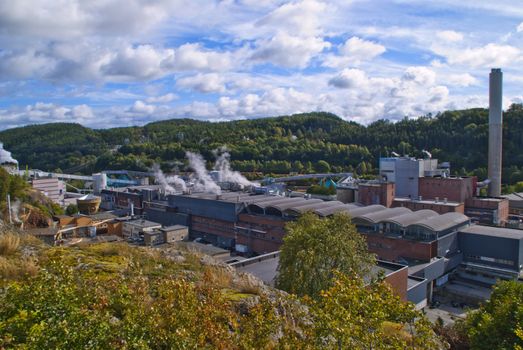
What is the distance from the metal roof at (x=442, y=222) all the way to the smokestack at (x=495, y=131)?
15647 mm

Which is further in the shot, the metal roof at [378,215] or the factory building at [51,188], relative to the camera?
the factory building at [51,188]

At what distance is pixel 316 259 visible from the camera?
12.6 m

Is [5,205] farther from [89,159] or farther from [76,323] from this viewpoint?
[89,159]

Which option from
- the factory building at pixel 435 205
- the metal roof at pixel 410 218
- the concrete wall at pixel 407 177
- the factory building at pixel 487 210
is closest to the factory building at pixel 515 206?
the factory building at pixel 487 210

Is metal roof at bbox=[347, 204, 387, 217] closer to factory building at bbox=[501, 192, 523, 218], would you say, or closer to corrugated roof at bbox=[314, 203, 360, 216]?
corrugated roof at bbox=[314, 203, 360, 216]

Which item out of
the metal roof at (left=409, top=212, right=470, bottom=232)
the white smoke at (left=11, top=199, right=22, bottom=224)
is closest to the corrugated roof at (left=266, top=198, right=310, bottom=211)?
the metal roof at (left=409, top=212, right=470, bottom=232)

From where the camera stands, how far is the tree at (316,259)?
12289mm

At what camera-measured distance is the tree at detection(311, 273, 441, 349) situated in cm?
446

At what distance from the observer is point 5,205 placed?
23328 millimetres

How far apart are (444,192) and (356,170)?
29.5m

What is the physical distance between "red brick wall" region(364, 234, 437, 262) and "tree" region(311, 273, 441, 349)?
20.2 meters

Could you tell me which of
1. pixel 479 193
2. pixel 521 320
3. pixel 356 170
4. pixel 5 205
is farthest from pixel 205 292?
pixel 356 170

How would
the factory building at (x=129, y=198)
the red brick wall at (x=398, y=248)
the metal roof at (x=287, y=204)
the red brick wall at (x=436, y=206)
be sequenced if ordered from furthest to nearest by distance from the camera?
the factory building at (x=129, y=198) → the red brick wall at (x=436, y=206) → the metal roof at (x=287, y=204) → the red brick wall at (x=398, y=248)

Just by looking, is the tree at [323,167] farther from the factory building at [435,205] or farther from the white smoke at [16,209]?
the white smoke at [16,209]
